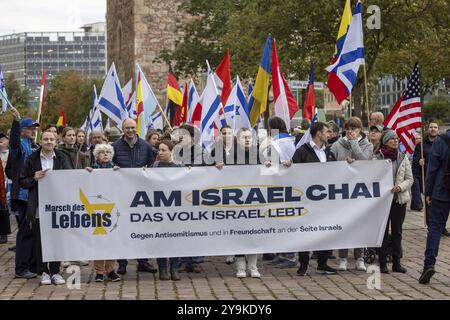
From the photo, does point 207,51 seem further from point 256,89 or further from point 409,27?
point 256,89

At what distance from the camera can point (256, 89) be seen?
14.4 m

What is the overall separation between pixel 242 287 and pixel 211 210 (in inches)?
43.1

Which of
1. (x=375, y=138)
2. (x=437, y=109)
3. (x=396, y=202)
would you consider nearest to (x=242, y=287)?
(x=396, y=202)

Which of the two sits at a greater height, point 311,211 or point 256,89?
point 256,89

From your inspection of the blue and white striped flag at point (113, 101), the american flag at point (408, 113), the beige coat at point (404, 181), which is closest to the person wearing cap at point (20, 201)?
the beige coat at point (404, 181)

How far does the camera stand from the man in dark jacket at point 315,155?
12.1 m

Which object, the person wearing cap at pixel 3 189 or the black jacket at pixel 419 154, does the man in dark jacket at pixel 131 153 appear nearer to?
the person wearing cap at pixel 3 189

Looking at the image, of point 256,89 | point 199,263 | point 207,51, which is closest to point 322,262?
point 199,263

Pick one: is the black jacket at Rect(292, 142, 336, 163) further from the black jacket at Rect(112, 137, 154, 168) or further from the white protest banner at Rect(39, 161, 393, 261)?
the black jacket at Rect(112, 137, 154, 168)

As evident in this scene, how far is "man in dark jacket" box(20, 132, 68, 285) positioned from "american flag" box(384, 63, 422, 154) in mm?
5616

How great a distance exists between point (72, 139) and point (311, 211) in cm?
315

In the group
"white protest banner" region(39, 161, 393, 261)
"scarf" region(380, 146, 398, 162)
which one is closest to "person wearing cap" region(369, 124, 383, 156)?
"scarf" region(380, 146, 398, 162)

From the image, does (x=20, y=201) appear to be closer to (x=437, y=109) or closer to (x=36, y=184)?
(x=36, y=184)

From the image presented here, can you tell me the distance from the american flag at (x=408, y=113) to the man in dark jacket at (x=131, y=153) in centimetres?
436
